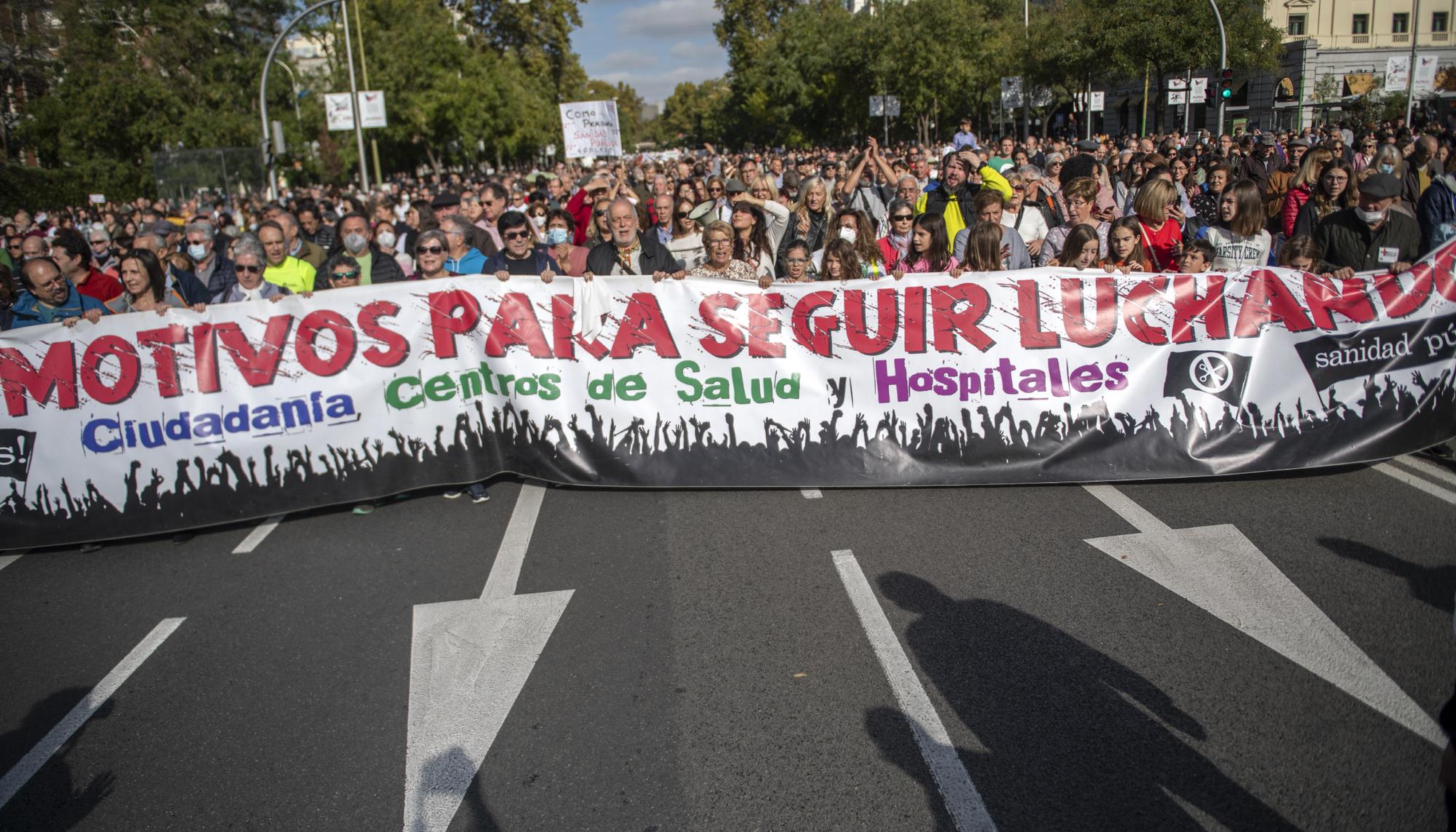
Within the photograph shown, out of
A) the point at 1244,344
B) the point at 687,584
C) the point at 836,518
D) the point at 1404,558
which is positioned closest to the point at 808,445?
the point at 836,518

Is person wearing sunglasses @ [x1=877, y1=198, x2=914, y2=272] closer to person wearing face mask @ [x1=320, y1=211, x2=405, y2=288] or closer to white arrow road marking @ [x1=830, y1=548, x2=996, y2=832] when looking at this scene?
white arrow road marking @ [x1=830, y1=548, x2=996, y2=832]

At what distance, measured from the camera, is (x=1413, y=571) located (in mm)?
4730

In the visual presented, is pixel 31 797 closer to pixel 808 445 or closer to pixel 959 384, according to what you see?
pixel 808 445

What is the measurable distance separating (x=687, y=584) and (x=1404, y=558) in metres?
3.53

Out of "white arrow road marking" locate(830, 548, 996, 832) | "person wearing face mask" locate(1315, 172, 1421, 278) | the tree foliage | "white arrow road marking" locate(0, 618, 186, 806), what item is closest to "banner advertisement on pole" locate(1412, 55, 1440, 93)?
the tree foliage

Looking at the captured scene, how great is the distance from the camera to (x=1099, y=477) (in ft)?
19.7

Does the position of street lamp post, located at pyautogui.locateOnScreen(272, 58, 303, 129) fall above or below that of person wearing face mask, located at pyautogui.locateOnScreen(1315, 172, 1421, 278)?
above

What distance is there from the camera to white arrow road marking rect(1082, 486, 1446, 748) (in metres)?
3.77

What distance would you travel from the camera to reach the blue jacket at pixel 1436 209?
7.77 m

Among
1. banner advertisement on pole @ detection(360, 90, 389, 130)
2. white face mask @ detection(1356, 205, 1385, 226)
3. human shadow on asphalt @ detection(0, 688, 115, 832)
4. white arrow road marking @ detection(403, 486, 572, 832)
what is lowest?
human shadow on asphalt @ detection(0, 688, 115, 832)

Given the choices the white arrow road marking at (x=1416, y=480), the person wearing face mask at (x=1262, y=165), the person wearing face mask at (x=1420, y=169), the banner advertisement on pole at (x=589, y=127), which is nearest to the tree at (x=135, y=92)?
the banner advertisement on pole at (x=589, y=127)

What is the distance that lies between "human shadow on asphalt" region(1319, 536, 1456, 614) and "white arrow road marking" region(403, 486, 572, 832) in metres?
3.93

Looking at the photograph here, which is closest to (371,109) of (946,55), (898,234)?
(946,55)

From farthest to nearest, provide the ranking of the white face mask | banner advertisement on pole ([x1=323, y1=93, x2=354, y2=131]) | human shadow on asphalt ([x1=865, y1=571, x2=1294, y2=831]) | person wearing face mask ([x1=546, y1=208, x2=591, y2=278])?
banner advertisement on pole ([x1=323, y1=93, x2=354, y2=131])
person wearing face mask ([x1=546, y1=208, x2=591, y2=278])
the white face mask
human shadow on asphalt ([x1=865, y1=571, x2=1294, y2=831])
